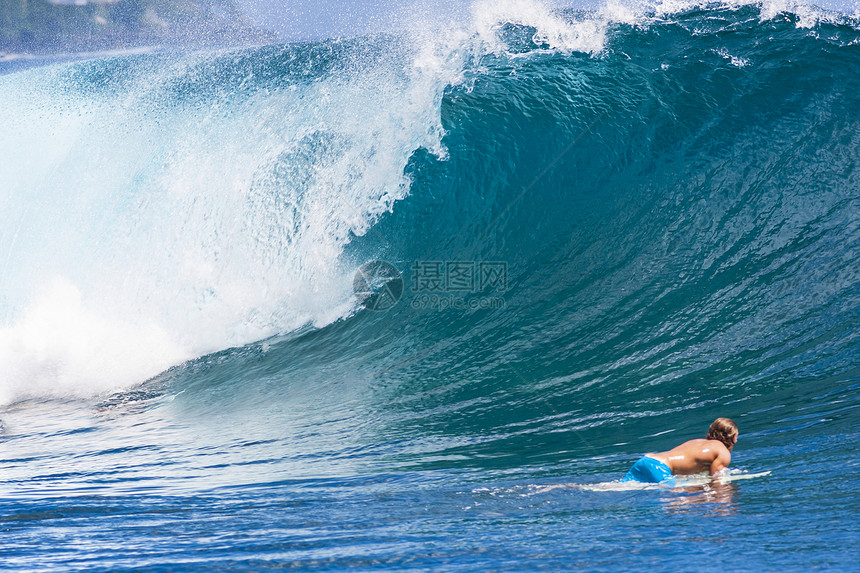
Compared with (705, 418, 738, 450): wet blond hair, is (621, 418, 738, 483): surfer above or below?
below

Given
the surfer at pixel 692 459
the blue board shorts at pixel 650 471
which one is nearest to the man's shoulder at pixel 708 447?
the surfer at pixel 692 459

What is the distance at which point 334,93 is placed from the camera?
373 inches

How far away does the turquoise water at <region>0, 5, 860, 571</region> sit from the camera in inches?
137

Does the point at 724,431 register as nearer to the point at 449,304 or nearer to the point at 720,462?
the point at 720,462

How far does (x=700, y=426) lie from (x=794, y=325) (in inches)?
71.7

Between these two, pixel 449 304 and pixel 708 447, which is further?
pixel 449 304

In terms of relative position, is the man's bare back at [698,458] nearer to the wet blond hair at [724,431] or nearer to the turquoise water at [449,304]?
the wet blond hair at [724,431]

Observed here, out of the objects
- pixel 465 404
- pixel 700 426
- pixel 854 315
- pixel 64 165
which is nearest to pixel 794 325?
pixel 854 315

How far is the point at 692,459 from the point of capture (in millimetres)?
3807

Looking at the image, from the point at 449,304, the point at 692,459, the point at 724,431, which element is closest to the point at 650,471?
the point at 692,459

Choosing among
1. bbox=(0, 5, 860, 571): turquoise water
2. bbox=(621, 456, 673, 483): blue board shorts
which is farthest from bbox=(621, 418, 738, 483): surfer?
bbox=(0, 5, 860, 571): turquoise water

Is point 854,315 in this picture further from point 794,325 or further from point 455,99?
point 455,99

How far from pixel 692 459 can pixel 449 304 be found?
4.06 m

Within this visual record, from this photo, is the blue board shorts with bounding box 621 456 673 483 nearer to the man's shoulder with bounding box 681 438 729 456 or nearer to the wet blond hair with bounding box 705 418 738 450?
the man's shoulder with bounding box 681 438 729 456
